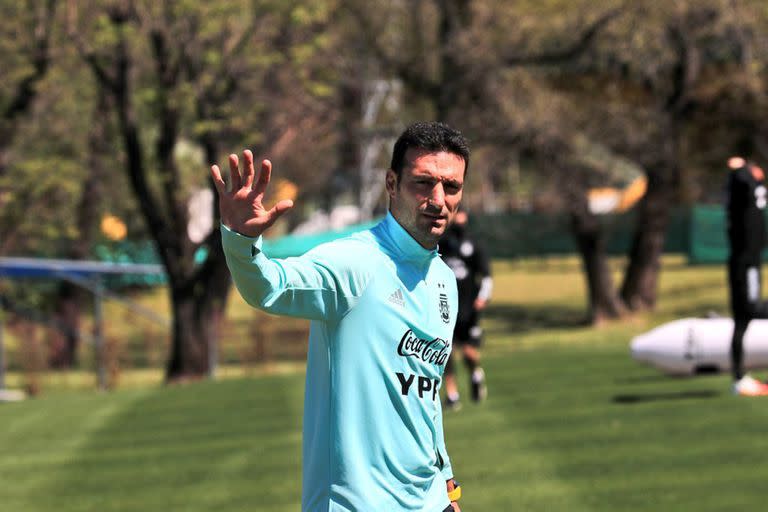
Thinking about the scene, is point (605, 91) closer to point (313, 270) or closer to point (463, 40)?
point (463, 40)

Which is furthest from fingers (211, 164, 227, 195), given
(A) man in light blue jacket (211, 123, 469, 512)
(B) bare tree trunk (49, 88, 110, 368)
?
(B) bare tree trunk (49, 88, 110, 368)

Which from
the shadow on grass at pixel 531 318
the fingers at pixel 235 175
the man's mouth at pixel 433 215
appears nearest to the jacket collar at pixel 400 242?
the man's mouth at pixel 433 215

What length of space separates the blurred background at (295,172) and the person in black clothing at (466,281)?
64cm

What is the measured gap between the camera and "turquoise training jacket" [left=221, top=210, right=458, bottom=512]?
4.21 meters

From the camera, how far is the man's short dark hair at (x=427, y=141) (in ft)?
14.2

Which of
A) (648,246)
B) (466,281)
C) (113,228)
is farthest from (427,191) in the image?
(113,228)

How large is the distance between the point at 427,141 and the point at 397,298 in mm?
544

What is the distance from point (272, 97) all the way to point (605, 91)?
12.0 meters

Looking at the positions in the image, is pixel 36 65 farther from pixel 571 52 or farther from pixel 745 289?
pixel 745 289

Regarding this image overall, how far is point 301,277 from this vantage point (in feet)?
13.1

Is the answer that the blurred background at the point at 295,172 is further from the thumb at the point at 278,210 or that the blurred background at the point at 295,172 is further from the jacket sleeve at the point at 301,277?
the thumb at the point at 278,210

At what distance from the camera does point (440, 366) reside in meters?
4.53

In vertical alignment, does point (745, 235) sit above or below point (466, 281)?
above

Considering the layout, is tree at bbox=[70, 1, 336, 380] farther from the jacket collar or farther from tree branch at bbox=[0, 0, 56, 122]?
the jacket collar
